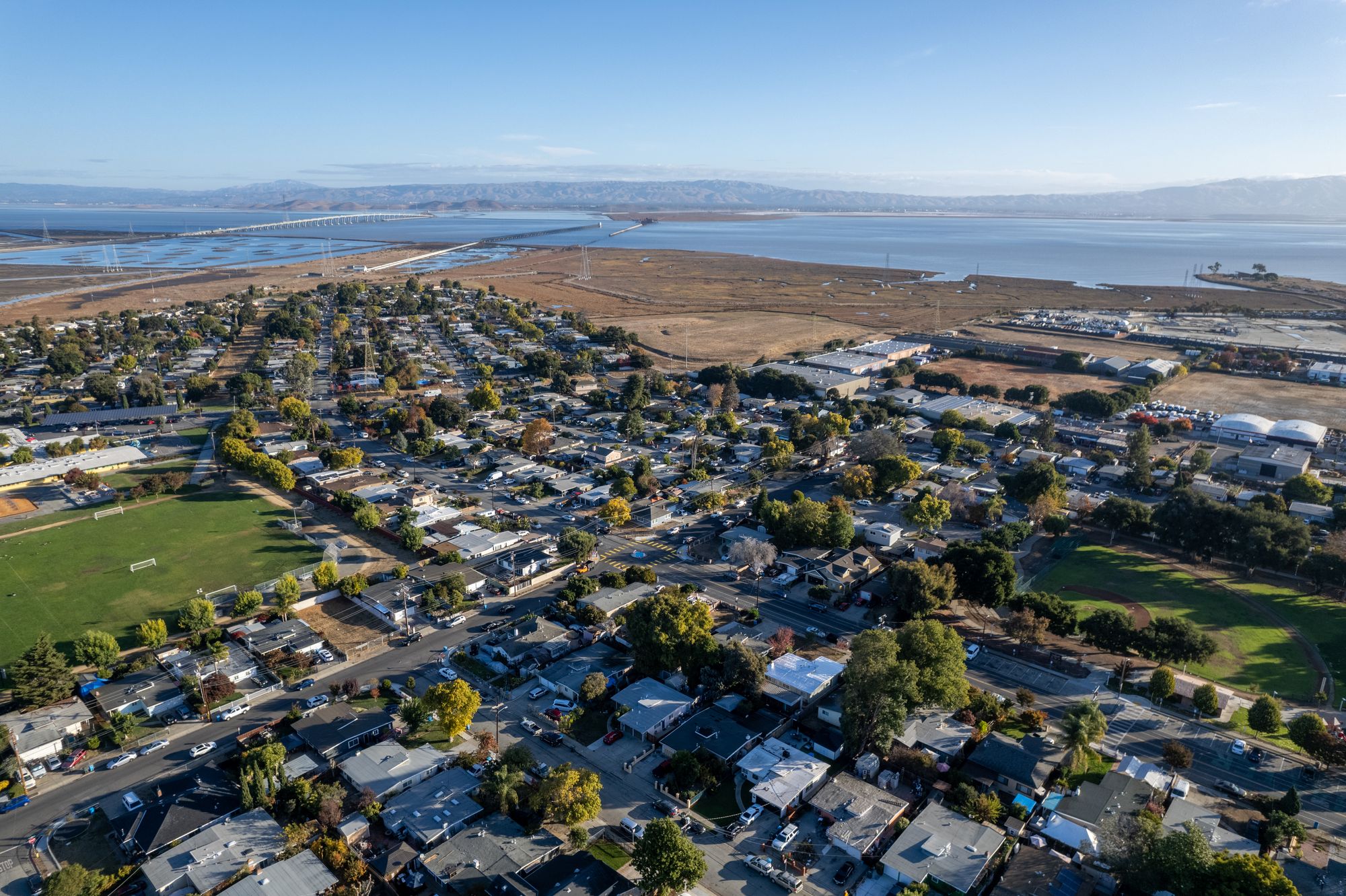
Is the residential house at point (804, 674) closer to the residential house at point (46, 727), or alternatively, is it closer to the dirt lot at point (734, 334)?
the residential house at point (46, 727)

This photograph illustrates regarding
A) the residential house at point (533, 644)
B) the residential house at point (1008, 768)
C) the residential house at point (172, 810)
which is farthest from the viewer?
the residential house at point (533, 644)

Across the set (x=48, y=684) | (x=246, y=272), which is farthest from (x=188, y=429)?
(x=246, y=272)

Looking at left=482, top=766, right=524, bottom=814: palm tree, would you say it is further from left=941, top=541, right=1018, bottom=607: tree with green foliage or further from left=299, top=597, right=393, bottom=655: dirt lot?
left=941, top=541, right=1018, bottom=607: tree with green foliage

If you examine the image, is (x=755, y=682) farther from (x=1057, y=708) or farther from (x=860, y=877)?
(x=1057, y=708)

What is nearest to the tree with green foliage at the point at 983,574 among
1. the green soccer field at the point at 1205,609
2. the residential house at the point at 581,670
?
the green soccer field at the point at 1205,609

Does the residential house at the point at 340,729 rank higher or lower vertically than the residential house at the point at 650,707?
lower

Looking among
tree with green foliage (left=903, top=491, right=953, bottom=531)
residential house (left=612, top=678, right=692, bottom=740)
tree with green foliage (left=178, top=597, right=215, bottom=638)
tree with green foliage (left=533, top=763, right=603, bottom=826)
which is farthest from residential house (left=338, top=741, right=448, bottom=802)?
tree with green foliage (left=903, top=491, right=953, bottom=531)
